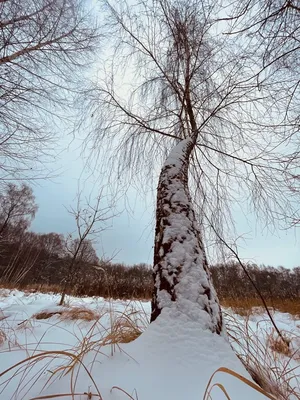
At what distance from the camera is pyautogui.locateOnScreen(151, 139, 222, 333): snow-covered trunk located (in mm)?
932

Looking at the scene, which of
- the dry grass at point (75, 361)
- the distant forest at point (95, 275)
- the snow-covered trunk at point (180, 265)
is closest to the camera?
the dry grass at point (75, 361)

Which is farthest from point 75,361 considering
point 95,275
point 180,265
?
point 95,275

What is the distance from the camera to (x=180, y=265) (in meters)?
1.08

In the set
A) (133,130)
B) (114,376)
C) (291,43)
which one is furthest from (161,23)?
(114,376)

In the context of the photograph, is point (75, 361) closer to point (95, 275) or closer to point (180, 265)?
point (180, 265)

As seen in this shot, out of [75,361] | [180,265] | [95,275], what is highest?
[95,275]

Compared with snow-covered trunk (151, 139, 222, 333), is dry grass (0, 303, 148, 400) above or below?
below

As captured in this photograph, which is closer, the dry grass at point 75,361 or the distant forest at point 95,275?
the dry grass at point 75,361

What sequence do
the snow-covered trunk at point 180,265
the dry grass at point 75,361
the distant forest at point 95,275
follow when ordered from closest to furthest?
the dry grass at point 75,361 < the snow-covered trunk at point 180,265 < the distant forest at point 95,275

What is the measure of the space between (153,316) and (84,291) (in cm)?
959

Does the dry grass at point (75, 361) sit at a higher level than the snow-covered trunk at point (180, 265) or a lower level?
lower

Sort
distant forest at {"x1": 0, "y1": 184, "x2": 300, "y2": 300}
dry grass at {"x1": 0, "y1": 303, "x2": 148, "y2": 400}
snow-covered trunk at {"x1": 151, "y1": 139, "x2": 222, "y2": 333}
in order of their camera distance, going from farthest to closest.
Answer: distant forest at {"x1": 0, "y1": 184, "x2": 300, "y2": 300} < snow-covered trunk at {"x1": 151, "y1": 139, "x2": 222, "y2": 333} < dry grass at {"x1": 0, "y1": 303, "x2": 148, "y2": 400}

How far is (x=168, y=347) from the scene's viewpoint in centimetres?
74

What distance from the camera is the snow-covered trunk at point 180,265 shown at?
932 millimetres
